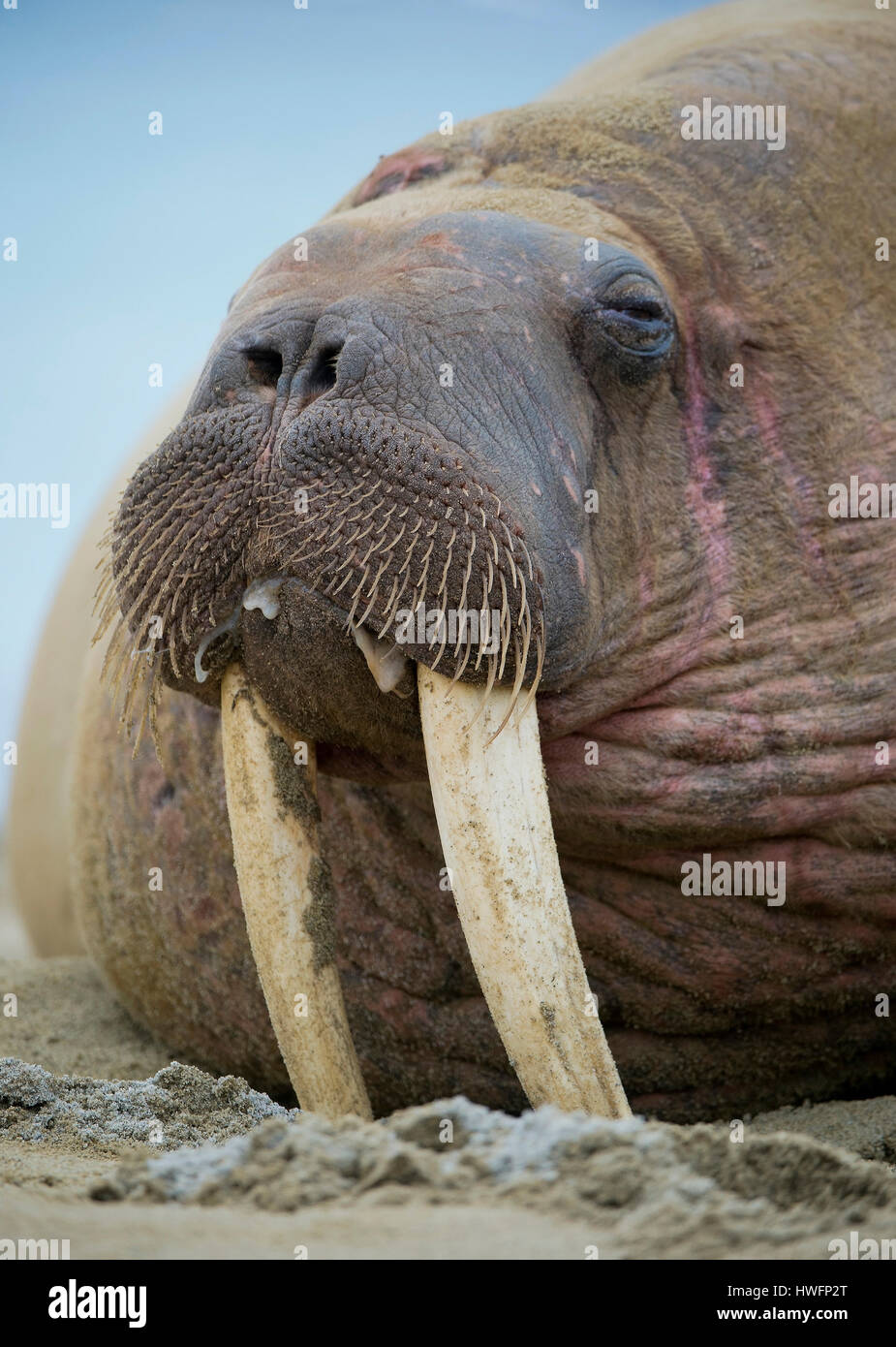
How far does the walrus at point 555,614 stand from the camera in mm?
3018

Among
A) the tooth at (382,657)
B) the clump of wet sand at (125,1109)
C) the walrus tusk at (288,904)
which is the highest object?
the tooth at (382,657)

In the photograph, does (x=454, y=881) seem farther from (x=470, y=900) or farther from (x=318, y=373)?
(x=318, y=373)

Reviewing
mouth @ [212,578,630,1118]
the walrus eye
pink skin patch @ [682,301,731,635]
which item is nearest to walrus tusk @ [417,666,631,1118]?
mouth @ [212,578,630,1118]

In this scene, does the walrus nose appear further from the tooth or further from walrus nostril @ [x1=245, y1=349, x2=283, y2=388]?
the tooth

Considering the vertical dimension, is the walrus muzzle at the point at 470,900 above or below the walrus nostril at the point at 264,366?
below

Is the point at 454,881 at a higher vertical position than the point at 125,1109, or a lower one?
higher

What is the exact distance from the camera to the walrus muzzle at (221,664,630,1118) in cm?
291

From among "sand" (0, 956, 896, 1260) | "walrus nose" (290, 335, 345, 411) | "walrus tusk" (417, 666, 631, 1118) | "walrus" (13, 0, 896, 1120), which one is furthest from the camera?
"walrus nose" (290, 335, 345, 411)

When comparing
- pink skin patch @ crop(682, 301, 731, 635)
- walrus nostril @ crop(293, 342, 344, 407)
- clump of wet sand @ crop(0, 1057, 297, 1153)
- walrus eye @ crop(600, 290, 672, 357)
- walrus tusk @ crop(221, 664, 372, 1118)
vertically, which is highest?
walrus eye @ crop(600, 290, 672, 357)

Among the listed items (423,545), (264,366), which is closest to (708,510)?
(423,545)

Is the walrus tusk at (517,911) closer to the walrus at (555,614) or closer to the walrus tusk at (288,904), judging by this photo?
the walrus at (555,614)

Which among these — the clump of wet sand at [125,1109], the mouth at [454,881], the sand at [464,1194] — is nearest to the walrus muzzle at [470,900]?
the mouth at [454,881]

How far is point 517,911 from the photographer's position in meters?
2.93

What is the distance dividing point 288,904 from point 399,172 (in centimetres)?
196
